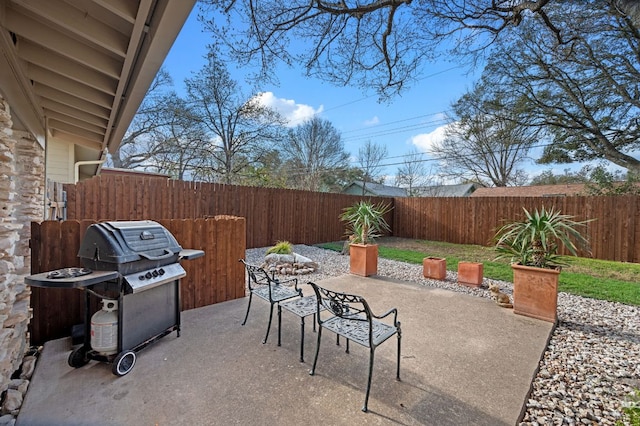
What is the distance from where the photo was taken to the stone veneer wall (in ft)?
6.15

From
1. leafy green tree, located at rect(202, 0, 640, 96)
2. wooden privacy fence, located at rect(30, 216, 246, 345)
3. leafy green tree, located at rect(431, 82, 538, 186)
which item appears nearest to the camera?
wooden privacy fence, located at rect(30, 216, 246, 345)

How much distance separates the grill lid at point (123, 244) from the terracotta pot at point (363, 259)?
3594mm

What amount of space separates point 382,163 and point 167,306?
1989 centimetres

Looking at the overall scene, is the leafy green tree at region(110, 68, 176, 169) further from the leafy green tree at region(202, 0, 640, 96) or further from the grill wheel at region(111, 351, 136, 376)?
the grill wheel at region(111, 351, 136, 376)

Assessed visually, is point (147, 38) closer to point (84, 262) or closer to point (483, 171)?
point (84, 262)

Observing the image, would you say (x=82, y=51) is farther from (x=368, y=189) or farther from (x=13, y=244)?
(x=368, y=189)

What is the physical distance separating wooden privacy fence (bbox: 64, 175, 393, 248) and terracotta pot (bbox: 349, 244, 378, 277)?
3679mm

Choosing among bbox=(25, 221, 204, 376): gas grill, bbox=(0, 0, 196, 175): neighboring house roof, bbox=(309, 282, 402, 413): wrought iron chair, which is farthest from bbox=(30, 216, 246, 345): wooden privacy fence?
bbox=(309, 282, 402, 413): wrought iron chair

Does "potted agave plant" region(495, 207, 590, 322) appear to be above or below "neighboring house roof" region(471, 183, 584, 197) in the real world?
below

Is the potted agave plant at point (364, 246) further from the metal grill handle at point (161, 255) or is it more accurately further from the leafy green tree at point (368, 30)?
the metal grill handle at point (161, 255)

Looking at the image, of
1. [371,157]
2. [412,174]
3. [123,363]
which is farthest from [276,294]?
[412,174]

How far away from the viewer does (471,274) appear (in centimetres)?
494

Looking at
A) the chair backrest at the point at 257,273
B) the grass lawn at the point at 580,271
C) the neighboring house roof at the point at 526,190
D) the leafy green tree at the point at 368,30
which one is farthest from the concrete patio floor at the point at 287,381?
the neighboring house roof at the point at 526,190

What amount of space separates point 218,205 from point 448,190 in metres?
22.3
